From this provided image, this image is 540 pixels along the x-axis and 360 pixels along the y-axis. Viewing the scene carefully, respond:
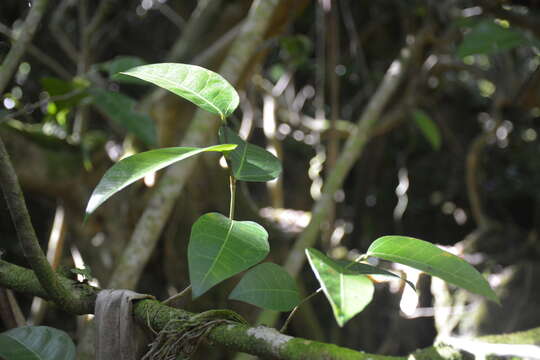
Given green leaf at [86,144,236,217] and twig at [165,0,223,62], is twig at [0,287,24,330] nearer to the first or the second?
green leaf at [86,144,236,217]

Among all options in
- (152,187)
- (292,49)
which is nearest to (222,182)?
(152,187)

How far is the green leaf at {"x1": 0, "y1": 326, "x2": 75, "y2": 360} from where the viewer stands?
571 millimetres

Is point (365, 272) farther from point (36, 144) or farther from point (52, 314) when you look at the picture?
point (52, 314)

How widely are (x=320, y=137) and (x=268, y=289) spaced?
2025 mm

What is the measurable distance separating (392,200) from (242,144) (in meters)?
2.59

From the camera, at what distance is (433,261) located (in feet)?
1.61

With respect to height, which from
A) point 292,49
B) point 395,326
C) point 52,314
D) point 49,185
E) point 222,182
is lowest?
point 395,326

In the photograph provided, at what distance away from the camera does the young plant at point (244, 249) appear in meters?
0.44

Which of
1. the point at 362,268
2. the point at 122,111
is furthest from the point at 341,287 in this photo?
the point at 122,111

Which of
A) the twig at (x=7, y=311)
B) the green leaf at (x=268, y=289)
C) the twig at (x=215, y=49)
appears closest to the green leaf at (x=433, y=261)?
the green leaf at (x=268, y=289)

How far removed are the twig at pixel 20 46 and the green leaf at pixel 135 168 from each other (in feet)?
1.57

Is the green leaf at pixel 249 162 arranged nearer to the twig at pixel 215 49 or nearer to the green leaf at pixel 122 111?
the green leaf at pixel 122 111

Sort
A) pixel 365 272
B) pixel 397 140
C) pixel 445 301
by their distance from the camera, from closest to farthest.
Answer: pixel 365 272, pixel 445 301, pixel 397 140

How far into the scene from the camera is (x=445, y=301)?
200 centimetres
